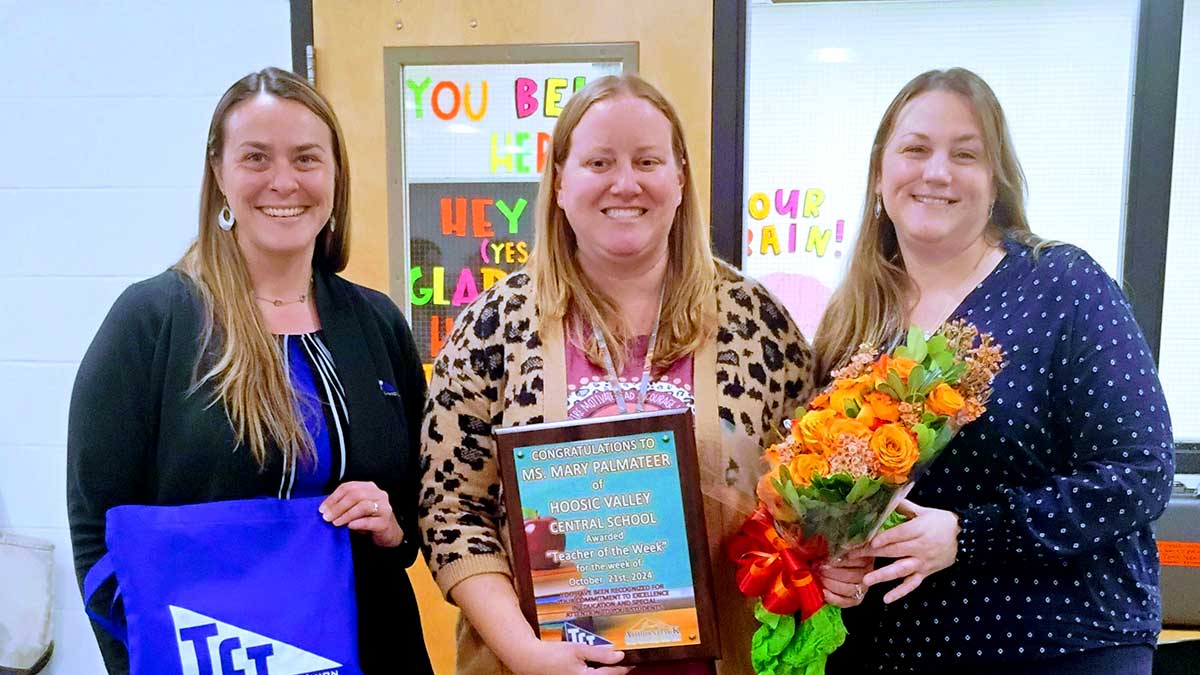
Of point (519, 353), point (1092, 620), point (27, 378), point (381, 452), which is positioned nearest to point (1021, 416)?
point (1092, 620)

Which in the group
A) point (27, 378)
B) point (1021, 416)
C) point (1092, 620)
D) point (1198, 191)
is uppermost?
point (1198, 191)

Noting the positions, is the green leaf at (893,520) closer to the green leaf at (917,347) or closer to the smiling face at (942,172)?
the green leaf at (917,347)

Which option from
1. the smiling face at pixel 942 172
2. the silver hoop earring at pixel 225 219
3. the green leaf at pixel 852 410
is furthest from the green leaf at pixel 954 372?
the silver hoop earring at pixel 225 219

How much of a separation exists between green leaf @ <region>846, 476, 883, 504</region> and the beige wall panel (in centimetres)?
147

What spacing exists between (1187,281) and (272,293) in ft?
8.32

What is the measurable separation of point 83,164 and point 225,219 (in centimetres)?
141

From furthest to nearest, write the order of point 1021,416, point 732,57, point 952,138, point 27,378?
1. point 27,378
2. point 732,57
3. point 952,138
4. point 1021,416

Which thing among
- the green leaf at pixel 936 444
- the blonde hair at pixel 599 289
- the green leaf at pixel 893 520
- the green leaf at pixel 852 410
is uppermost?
the blonde hair at pixel 599 289

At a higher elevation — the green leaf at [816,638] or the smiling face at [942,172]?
the smiling face at [942,172]

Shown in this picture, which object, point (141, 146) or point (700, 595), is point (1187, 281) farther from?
point (141, 146)

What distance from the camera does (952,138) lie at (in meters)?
1.40

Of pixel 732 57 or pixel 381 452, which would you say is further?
pixel 732 57

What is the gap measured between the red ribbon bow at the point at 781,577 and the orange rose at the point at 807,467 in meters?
0.15

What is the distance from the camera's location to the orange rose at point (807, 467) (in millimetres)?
1019
